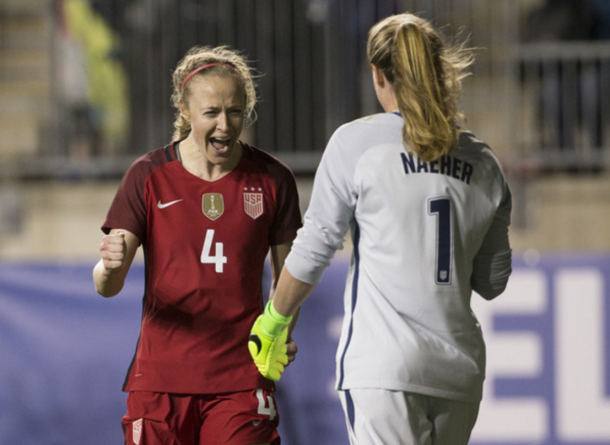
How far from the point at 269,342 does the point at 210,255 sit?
37 cm

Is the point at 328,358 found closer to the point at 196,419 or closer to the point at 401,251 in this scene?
the point at 196,419

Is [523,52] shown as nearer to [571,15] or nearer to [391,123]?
[571,15]

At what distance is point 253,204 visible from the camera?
3385mm

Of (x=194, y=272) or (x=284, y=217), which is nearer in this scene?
(x=194, y=272)

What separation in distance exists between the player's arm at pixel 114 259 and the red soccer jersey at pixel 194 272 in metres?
0.04

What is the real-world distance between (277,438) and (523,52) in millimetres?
4894

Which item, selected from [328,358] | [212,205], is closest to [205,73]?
[212,205]

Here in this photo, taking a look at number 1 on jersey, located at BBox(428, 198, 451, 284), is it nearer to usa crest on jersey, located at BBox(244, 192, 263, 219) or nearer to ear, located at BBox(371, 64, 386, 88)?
ear, located at BBox(371, 64, 386, 88)

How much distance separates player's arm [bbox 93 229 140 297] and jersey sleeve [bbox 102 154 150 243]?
0.02 m

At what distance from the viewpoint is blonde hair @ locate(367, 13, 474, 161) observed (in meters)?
2.85

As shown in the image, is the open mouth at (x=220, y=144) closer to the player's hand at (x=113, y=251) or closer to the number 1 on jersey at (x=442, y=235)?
the player's hand at (x=113, y=251)

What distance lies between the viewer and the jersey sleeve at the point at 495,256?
3.09 m

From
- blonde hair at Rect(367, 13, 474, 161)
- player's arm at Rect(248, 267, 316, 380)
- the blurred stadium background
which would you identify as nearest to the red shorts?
player's arm at Rect(248, 267, 316, 380)

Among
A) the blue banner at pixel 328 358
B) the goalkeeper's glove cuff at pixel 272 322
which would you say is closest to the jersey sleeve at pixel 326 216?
the goalkeeper's glove cuff at pixel 272 322
